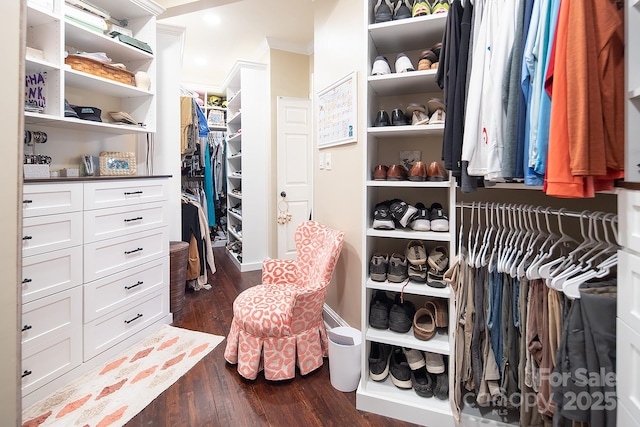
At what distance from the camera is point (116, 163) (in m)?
2.20

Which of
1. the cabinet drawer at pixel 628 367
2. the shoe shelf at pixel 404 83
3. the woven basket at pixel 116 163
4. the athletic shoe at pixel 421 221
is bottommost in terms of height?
the cabinet drawer at pixel 628 367

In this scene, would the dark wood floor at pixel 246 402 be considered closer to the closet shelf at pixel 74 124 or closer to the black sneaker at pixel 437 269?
the black sneaker at pixel 437 269

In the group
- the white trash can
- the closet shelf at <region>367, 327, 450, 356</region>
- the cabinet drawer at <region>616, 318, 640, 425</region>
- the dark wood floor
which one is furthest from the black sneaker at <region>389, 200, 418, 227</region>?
the dark wood floor

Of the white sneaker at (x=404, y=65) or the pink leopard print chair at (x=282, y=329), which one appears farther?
the pink leopard print chair at (x=282, y=329)

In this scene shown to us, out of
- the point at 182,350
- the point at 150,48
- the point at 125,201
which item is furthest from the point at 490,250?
the point at 150,48

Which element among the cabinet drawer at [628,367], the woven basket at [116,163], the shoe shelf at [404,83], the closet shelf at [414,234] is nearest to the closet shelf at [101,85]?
the woven basket at [116,163]

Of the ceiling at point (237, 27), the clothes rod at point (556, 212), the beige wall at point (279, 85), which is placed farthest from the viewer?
the beige wall at point (279, 85)

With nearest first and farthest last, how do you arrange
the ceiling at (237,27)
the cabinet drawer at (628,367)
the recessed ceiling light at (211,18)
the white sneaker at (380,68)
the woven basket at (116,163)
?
the cabinet drawer at (628,367) < the white sneaker at (380,68) < the woven basket at (116,163) < the ceiling at (237,27) < the recessed ceiling light at (211,18)

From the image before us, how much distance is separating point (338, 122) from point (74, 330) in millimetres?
1961

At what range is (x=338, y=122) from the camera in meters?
2.15

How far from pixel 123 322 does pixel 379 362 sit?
1.60 m

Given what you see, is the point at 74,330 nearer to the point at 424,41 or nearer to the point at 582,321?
the point at 582,321

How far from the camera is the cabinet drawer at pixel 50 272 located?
59.1 inches

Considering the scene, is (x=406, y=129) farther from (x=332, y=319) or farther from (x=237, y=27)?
(x=237, y=27)
